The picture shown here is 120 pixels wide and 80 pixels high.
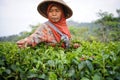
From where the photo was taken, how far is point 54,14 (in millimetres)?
3998

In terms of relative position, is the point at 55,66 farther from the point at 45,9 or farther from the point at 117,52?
the point at 45,9

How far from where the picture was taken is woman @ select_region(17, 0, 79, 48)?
363cm

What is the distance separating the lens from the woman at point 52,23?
363 cm

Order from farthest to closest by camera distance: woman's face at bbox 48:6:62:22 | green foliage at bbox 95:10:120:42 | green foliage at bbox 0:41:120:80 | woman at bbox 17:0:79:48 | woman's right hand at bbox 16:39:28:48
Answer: green foliage at bbox 95:10:120:42 → woman's face at bbox 48:6:62:22 → woman at bbox 17:0:79:48 → woman's right hand at bbox 16:39:28:48 → green foliage at bbox 0:41:120:80

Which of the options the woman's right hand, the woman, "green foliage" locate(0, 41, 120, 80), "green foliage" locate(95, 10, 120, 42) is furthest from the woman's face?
"green foliage" locate(95, 10, 120, 42)

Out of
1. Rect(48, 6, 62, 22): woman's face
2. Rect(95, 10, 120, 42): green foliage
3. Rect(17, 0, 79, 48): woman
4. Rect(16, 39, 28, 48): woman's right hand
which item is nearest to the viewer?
Rect(16, 39, 28, 48): woman's right hand

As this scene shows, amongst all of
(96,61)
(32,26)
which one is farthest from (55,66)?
Answer: (32,26)

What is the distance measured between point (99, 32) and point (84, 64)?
1526 inches

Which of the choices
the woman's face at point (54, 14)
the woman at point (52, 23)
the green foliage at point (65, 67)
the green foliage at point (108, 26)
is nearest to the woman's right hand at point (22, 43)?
the woman at point (52, 23)

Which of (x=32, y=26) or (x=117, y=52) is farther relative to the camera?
(x=32, y=26)

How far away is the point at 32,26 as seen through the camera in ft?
160

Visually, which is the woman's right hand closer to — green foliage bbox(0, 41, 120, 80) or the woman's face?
green foliage bbox(0, 41, 120, 80)

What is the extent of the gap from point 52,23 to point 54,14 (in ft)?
0.49

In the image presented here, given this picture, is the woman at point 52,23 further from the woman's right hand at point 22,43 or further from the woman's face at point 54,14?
the woman's right hand at point 22,43
